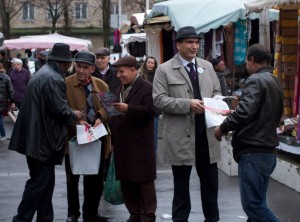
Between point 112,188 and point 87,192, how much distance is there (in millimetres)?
272

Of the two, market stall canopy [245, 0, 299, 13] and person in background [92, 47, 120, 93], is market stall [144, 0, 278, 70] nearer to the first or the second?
market stall canopy [245, 0, 299, 13]

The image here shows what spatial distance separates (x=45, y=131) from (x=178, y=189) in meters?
1.41

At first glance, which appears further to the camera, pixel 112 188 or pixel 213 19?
pixel 213 19

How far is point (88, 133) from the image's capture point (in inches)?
341

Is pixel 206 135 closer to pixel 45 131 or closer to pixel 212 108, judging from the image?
pixel 212 108

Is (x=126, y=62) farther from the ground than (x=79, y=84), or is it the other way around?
(x=126, y=62)

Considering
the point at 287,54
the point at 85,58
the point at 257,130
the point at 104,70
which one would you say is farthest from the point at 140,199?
the point at 287,54

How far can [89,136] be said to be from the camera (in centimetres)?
865

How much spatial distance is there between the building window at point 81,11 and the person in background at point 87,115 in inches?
2451

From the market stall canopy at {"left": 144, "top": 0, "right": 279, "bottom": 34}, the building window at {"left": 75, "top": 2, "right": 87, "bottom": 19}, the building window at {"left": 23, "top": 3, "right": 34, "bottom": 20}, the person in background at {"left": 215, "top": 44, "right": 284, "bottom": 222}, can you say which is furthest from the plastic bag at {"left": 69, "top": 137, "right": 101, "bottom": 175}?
the building window at {"left": 23, "top": 3, "right": 34, "bottom": 20}

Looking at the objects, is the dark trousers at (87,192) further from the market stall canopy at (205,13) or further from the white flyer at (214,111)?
the market stall canopy at (205,13)

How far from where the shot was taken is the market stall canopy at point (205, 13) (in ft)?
49.5

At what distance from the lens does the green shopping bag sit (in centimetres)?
904

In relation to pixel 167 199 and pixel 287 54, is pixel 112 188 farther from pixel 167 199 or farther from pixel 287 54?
pixel 287 54
